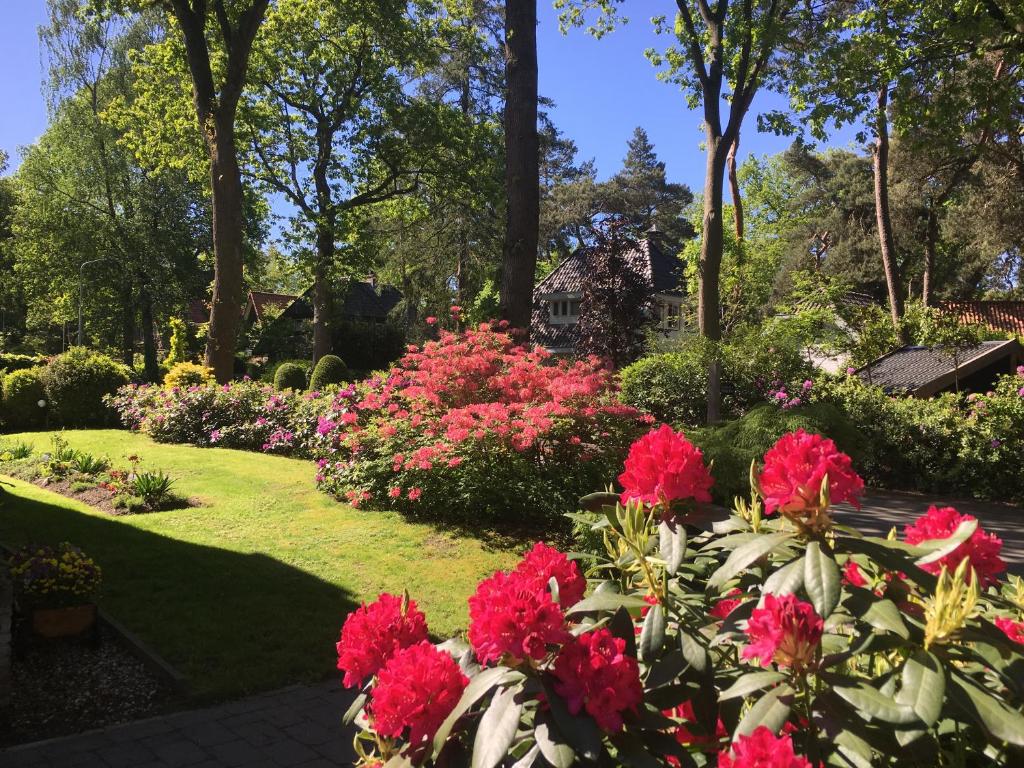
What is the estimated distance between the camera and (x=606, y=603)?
153 cm

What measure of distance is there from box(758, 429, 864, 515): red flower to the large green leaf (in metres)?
0.66

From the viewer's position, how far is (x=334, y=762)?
11.0 feet

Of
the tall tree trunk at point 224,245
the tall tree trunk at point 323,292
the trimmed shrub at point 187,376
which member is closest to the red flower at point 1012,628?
the trimmed shrub at point 187,376

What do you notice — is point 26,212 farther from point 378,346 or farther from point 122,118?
point 378,346

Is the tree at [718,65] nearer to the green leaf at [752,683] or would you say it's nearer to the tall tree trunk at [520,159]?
the tall tree trunk at [520,159]

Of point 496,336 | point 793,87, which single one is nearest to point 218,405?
point 496,336

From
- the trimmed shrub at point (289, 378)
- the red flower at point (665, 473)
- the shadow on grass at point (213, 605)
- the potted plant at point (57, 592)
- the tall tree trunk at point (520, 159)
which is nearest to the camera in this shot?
the red flower at point (665, 473)

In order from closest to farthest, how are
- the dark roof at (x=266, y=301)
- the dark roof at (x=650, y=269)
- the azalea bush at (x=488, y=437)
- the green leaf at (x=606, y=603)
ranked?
the green leaf at (x=606, y=603) → the azalea bush at (x=488, y=437) → the dark roof at (x=650, y=269) → the dark roof at (x=266, y=301)

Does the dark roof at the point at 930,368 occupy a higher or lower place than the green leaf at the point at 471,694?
higher

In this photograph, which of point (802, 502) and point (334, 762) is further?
point (334, 762)

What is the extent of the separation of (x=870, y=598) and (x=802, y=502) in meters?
0.22

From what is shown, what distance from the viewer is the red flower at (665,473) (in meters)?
1.73

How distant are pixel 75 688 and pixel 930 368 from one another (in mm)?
13959

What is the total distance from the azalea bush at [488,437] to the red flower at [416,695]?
5.59 m
